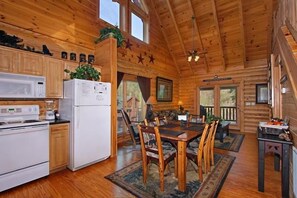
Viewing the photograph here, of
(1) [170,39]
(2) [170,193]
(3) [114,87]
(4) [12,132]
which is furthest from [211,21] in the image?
(4) [12,132]

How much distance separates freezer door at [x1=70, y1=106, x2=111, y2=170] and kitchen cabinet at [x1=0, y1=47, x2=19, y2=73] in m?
1.16

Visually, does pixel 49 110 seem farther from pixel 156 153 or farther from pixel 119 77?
pixel 156 153

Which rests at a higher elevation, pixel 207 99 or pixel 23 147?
pixel 207 99

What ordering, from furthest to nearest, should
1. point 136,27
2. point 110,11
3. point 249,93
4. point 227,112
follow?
1. point 227,112
2. point 249,93
3. point 136,27
4. point 110,11

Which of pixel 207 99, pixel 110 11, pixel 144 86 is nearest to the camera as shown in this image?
pixel 110 11

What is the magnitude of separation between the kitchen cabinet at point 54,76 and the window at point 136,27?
10.3 ft

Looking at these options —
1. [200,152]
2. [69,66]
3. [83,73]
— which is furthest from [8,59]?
[200,152]

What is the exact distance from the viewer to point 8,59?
7.95ft

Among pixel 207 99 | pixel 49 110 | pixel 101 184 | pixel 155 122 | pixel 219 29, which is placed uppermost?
pixel 219 29

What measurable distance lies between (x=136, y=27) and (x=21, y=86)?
13.9 feet

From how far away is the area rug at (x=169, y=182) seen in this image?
2156mm

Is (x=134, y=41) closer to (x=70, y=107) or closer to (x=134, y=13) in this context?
(x=134, y=13)

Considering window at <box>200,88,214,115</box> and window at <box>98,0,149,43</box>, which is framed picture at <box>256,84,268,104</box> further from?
window at <box>98,0,149,43</box>

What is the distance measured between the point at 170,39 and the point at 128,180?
603cm
